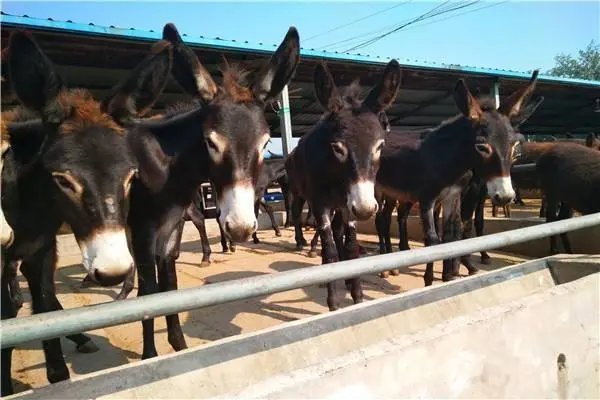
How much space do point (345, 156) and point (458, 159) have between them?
1.88 meters

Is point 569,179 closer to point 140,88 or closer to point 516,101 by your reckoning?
point 516,101

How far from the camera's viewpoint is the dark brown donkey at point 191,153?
2760 mm

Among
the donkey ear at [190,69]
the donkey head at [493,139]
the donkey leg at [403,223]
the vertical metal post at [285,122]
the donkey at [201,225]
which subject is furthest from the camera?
the vertical metal post at [285,122]

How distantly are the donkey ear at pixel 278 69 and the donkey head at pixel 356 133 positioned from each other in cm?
82

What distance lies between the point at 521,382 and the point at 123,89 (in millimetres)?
2981

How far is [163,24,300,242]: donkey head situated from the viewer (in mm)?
2605

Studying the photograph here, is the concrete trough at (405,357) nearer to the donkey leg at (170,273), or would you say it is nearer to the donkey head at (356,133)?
the donkey head at (356,133)

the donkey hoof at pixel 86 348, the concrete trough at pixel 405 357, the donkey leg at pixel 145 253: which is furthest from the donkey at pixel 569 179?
the donkey hoof at pixel 86 348

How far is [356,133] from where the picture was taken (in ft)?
12.2

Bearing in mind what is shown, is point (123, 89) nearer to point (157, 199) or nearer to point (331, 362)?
point (157, 199)

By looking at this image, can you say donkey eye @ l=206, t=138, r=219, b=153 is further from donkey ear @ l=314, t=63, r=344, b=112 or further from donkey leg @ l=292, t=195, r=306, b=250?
donkey leg @ l=292, t=195, r=306, b=250

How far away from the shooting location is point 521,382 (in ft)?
6.91

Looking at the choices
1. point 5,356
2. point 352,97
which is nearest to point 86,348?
point 5,356

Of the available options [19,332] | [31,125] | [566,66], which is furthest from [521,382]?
[566,66]
